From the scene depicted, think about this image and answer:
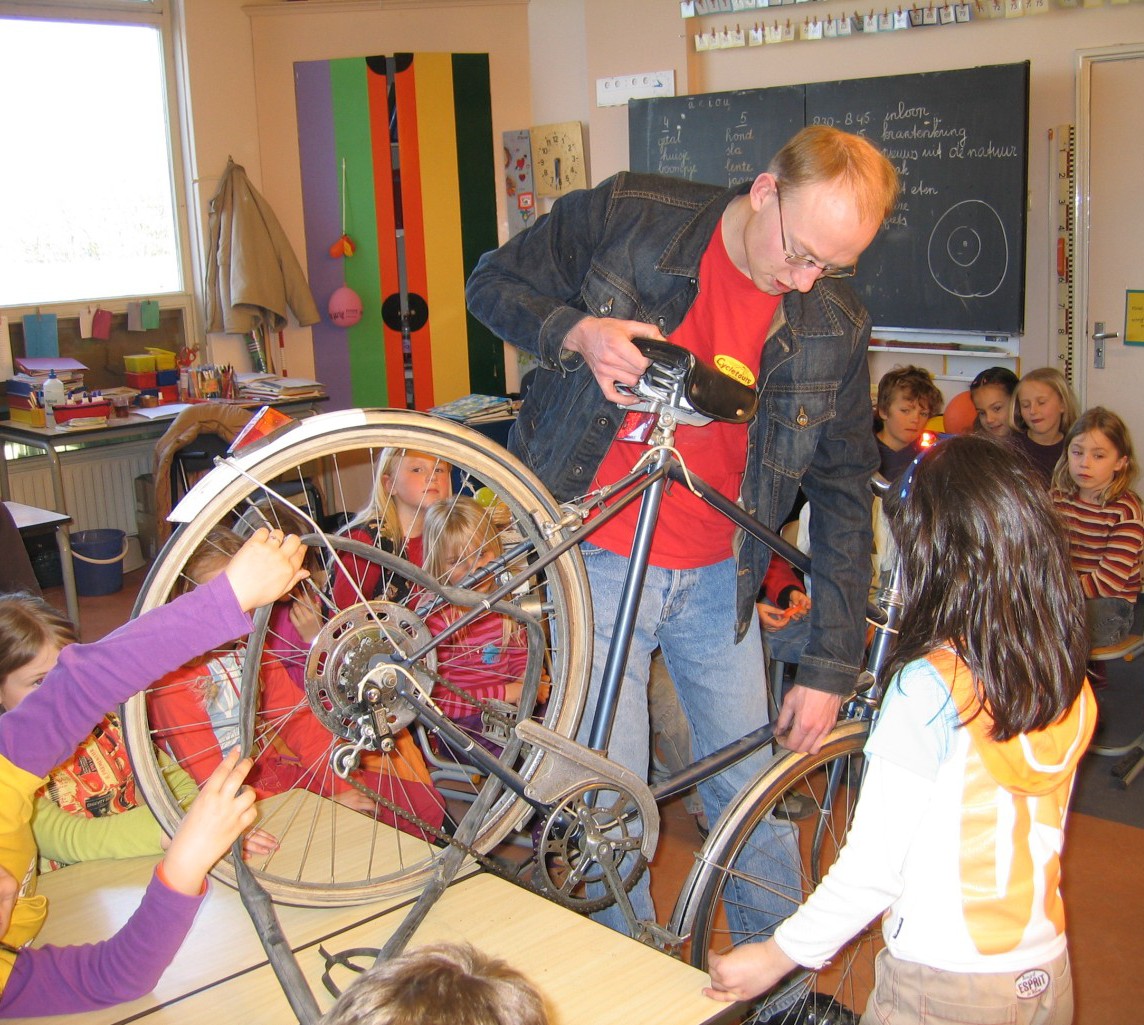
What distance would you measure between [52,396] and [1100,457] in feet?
12.6

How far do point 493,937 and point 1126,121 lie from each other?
13.7 feet

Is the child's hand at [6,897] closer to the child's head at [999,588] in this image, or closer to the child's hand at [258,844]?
the child's hand at [258,844]

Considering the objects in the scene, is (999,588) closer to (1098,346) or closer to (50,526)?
(50,526)

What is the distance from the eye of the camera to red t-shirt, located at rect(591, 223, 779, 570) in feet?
5.15

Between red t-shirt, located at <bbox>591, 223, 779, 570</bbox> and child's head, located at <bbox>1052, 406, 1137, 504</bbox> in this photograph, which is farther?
child's head, located at <bbox>1052, 406, 1137, 504</bbox>

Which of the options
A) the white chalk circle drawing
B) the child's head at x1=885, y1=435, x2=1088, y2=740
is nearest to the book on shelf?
the white chalk circle drawing

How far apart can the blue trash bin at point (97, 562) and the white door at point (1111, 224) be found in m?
4.06

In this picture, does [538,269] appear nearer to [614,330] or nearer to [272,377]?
[614,330]

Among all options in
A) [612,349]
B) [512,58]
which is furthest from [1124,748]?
[512,58]

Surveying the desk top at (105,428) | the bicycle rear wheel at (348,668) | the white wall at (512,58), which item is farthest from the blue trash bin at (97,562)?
the bicycle rear wheel at (348,668)

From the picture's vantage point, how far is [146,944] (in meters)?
1.19

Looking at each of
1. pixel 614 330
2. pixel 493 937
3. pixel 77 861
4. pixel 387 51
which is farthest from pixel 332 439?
pixel 387 51

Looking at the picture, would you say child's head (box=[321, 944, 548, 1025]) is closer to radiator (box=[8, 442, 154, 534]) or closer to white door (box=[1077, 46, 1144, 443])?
white door (box=[1077, 46, 1144, 443])

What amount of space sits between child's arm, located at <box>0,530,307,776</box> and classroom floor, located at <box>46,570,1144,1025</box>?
1.52 meters
